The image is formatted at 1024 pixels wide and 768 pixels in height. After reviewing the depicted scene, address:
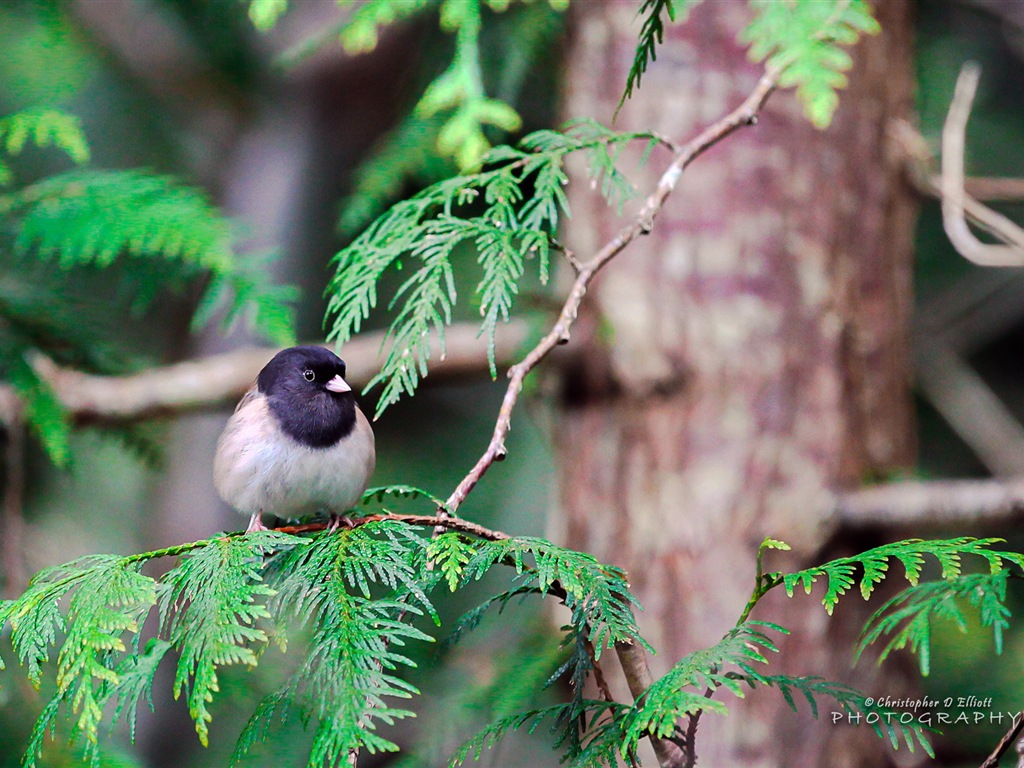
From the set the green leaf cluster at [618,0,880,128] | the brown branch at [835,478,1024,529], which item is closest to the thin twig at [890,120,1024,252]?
the brown branch at [835,478,1024,529]

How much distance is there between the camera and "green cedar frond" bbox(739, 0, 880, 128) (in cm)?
124

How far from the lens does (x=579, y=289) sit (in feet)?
3.74

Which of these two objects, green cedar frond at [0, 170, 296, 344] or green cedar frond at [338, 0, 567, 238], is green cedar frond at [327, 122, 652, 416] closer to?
green cedar frond at [0, 170, 296, 344]

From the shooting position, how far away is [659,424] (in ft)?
7.66

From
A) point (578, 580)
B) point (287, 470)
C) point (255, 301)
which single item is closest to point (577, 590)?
point (578, 580)

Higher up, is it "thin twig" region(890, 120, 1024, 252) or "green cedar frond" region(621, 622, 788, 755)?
"thin twig" region(890, 120, 1024, 252)

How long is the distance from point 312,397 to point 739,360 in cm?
107

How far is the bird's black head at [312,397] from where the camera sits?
1.82m

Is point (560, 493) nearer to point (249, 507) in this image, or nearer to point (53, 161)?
point (249, 507)

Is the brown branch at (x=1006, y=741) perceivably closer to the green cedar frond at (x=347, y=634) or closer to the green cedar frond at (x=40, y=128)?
the green cedar frond at (x=347, y=634)

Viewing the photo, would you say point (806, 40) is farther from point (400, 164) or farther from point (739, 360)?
point (400, 164)

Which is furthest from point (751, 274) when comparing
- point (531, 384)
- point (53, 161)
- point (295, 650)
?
point (53, 161)

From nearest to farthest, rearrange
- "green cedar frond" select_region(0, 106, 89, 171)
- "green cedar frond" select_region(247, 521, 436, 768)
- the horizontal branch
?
"green cedar frond" select_region(247, 521, 436, 768)
"green cedar frond" select_region(0, 106, 89, 171)
the horizontal branch

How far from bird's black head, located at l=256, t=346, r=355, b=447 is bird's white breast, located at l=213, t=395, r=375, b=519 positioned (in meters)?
0.02
